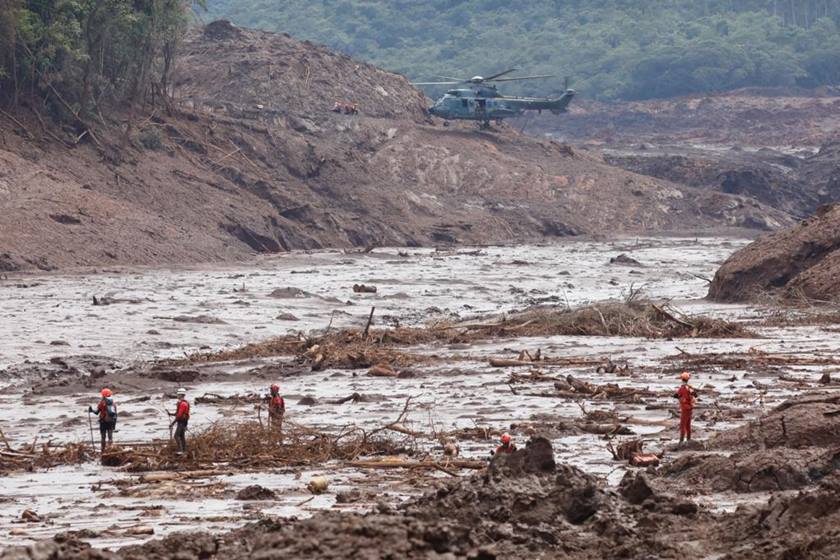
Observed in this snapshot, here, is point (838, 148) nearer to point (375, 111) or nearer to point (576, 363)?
point (375, 111)

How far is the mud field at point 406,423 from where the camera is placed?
29.4 ft

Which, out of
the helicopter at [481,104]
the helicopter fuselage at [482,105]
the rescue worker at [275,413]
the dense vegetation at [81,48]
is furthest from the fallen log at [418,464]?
the helicopter fuselage at [482,105]

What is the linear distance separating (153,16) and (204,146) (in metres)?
7.27

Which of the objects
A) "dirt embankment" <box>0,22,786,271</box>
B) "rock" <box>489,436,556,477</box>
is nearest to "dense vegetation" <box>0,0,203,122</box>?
"dirt embankment" <box>0,22,786,271</box>

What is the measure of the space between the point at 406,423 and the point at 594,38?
120177 mm

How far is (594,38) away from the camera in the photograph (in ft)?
433

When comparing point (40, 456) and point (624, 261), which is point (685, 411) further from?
point (624, 261)

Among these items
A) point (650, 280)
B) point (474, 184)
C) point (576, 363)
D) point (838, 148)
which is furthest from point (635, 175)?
point (576, 363)

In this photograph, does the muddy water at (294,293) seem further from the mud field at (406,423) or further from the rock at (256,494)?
the rock at (256,494)

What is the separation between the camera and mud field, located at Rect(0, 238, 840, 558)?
8.96m

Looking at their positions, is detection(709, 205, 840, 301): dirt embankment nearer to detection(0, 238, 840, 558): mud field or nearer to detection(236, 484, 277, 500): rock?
detection(0, 238, 840, 558): mud field

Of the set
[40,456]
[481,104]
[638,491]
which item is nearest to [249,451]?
[40,456]

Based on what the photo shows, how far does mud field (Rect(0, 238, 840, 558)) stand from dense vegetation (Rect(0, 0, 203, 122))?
12147 mm

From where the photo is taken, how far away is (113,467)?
13.7 meters
